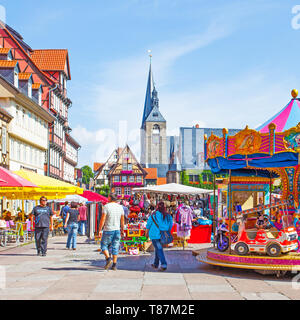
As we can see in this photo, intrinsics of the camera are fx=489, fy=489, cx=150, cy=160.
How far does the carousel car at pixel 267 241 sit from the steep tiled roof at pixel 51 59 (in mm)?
40928

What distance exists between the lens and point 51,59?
166 feet

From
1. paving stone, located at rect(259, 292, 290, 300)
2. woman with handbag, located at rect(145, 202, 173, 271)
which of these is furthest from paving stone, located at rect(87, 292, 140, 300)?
woman with handbag, located at rect(145, 202, 173, 271)

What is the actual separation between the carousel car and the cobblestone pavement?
56 cm

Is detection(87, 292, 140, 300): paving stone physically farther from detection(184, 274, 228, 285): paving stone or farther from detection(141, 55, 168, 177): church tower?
detection(141, 55, 168, 177): church tower

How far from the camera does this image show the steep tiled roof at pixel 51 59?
163ft

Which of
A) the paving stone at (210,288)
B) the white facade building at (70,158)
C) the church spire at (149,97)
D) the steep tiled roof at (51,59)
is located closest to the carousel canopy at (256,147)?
the paving stone at (210,288)

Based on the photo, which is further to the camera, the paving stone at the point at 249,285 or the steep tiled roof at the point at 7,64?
the steep tiled roof at the point at 7,64

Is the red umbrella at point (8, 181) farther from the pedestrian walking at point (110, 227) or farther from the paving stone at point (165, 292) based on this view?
the paving stone at point (165, 292)

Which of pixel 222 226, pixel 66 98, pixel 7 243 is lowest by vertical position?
pixel 7 243

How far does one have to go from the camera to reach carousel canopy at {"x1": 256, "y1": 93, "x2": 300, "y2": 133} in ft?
43.1
